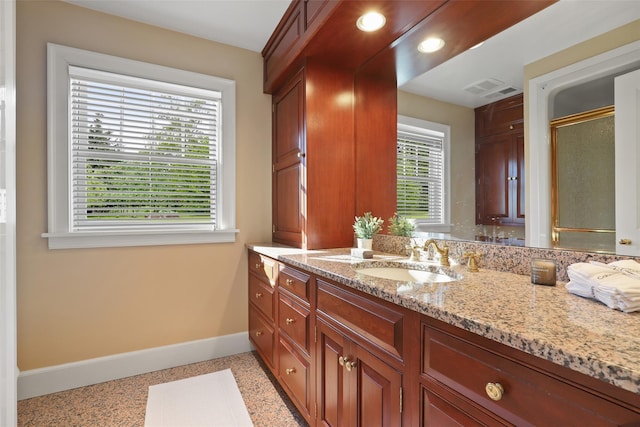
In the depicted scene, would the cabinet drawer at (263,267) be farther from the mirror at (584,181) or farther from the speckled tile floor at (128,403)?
the mirror at (584,181)

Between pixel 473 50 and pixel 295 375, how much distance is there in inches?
77.8

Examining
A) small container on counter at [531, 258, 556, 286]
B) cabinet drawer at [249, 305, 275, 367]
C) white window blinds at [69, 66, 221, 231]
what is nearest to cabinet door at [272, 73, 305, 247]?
white window blinds at [69, 66, 221, 231]

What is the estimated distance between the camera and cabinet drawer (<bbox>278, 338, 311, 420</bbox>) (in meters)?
1.57

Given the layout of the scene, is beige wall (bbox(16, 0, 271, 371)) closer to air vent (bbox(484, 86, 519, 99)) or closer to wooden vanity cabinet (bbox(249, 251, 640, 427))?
wooden vanity cabinet (bbox(249, 251, 640, 427))

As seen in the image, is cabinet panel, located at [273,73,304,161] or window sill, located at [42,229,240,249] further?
cabinet panel, located at [273,73,304,161]

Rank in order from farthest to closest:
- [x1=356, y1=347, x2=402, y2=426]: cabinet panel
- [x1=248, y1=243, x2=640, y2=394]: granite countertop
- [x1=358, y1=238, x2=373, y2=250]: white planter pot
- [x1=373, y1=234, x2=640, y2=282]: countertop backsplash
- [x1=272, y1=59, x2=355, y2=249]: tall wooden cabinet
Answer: [x1=272, y1=59, x2=355, y2=249]: tall wooden cabinet
[x1=358, y1=238, x2=373, y2=250]: white planter pot
[x1=373, y1=234, x2=640, y2=282]: countertop backsplash
[x1=356, y1=347, x2=402, y2=426]: cabinet panel
[x1=248, y1=243, x2=640, y2=394]: granite countertop

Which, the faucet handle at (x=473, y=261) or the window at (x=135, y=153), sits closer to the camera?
the faucet handle at (x=473, y=261)

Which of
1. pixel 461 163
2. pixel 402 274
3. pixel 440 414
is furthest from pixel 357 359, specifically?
pixel 461 163

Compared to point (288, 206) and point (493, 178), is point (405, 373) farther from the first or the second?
point (288, 206)

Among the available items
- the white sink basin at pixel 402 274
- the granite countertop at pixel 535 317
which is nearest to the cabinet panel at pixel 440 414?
the granite countertop at pixel 535 317

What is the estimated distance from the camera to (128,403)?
1.90 metres

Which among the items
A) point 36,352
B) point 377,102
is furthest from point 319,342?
point 36,352

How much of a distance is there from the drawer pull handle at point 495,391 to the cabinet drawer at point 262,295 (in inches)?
59.4

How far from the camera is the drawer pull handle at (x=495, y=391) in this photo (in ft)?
2.24
